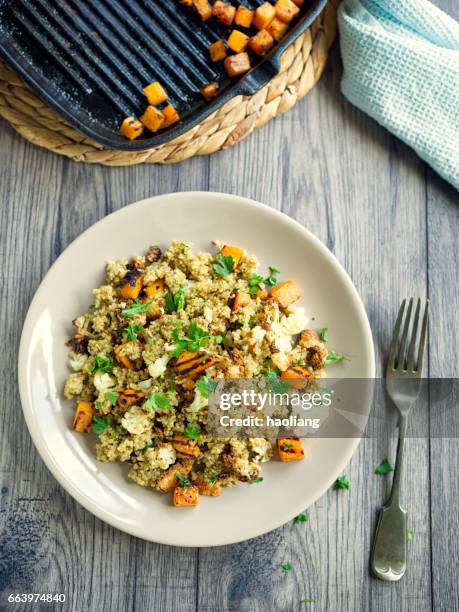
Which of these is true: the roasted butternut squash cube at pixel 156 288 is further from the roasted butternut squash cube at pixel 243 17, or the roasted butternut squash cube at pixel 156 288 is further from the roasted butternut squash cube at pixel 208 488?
the roasted butternut squash cube at pixel 243 17

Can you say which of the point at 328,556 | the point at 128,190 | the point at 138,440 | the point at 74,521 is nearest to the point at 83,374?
the point at 138,440

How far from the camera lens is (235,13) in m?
2.03

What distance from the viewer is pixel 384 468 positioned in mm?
2100

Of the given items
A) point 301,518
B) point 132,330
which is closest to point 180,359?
point 132,330

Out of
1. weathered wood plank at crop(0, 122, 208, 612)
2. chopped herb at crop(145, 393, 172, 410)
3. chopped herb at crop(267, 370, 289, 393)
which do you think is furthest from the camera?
weathered wood plank at crop(0, 122, 208, 612)

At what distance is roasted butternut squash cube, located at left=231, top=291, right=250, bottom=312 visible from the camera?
6.37ft

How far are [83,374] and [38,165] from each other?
739mm

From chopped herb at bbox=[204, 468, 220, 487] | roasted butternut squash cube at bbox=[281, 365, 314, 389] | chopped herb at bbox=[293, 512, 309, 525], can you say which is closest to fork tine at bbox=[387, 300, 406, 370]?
roasted butternut squash cube at bbox=[281, 365, 314, 389]

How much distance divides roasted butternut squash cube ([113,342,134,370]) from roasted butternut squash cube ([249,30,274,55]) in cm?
99

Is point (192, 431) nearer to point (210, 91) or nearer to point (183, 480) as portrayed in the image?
point (183, 480)

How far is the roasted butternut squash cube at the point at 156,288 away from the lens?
1.97 metres

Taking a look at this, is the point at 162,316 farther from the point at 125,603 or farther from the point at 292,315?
the point at 125,603

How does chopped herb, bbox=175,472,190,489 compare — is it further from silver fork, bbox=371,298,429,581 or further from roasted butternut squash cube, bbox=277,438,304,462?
silver fork, bbox=371,298,429,581

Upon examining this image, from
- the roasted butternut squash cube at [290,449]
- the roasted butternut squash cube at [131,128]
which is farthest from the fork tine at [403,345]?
the roasted butternut squash cube at [131,128]
